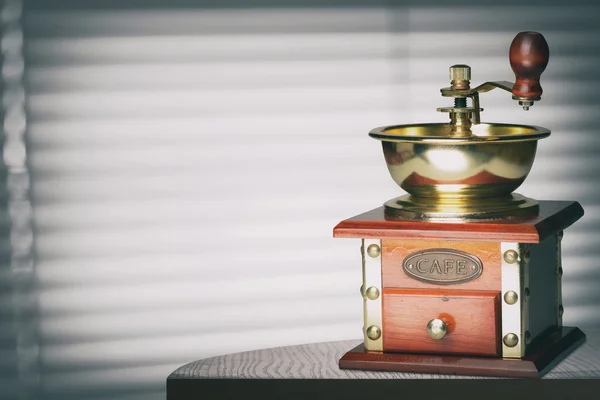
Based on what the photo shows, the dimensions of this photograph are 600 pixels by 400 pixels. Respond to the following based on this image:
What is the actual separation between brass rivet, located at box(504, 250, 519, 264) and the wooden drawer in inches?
2.9

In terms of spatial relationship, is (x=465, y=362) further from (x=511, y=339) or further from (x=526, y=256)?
(x=526, y=256)

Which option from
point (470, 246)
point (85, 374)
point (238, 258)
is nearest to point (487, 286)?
point (470, 246)

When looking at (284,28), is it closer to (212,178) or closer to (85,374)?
(212,178)

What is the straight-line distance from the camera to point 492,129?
2463 mm

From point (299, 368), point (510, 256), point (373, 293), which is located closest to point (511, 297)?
point (510, 256)

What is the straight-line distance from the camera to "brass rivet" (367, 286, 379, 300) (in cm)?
232

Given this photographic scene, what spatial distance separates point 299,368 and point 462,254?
42 centimetres

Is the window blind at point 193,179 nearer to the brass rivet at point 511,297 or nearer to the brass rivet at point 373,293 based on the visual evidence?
the brass rivet at point 373,293

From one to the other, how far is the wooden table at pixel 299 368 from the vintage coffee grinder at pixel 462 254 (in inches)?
1.2

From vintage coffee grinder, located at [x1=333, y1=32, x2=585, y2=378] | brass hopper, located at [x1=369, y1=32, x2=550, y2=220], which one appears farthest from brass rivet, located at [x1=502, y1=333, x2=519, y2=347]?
brass hopper, located at [x1=369, y1=32, x2=550, y2=220]

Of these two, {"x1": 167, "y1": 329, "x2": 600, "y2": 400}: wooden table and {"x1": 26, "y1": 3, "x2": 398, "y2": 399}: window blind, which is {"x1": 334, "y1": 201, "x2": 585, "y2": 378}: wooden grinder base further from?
{"x1": 26, "y1": 3, "x2": 398, "y2": 399}: window blind

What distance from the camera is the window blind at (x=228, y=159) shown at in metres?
3.65

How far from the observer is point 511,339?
223cm

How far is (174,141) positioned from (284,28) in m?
0.52
